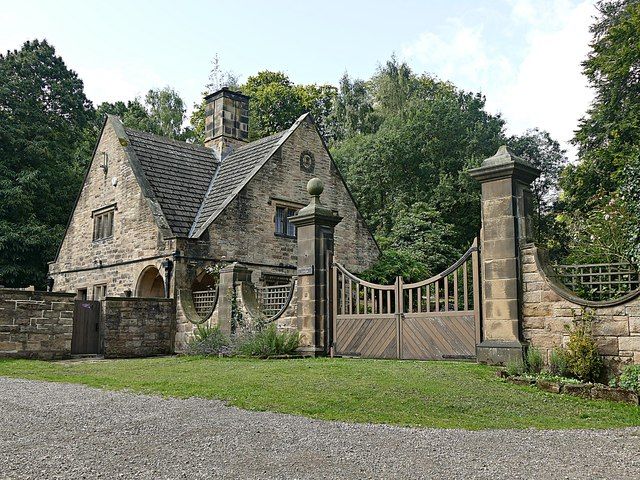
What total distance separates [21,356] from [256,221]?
853cm

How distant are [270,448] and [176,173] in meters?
19.1

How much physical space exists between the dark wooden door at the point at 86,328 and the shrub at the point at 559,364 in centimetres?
1333

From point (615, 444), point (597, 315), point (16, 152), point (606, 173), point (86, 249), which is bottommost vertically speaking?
point (615, 444)

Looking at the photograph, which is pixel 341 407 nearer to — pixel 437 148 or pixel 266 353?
pixel 266 353

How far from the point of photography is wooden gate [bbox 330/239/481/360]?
1159 centimetres

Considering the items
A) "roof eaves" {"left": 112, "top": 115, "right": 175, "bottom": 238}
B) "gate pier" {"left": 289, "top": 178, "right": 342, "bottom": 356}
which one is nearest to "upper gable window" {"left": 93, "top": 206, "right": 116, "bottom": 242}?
"roof eaves" {"left": 112, "top": 115, "right": 175, "bottom": 238}

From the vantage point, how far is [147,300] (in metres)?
18.8

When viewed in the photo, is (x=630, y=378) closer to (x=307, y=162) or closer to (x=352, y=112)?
(x=307, y=162)

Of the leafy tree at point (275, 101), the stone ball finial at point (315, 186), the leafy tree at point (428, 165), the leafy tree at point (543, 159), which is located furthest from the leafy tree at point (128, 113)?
the stone ball finial at point (315, 186)

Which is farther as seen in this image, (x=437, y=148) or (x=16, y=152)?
(x=437, y=148)

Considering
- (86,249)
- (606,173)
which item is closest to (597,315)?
(606,173)

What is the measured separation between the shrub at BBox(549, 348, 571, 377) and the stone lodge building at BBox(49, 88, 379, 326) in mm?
12162

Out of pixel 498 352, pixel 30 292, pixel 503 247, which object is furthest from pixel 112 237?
pixel 498 352

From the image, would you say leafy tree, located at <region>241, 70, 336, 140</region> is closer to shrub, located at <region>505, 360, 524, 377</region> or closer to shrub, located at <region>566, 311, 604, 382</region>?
shrub, located at <region>505, 360, 524, 377</region>
